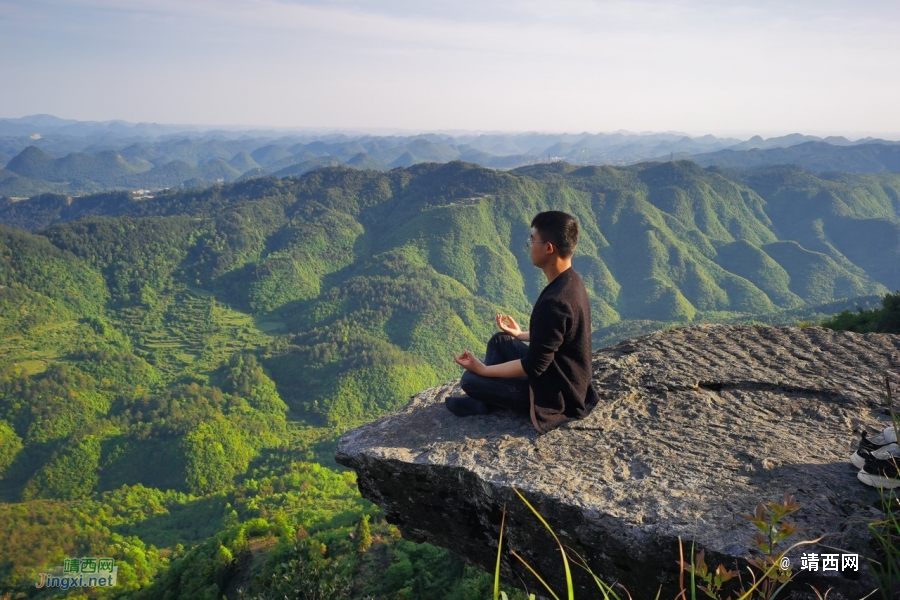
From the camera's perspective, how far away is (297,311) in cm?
12812

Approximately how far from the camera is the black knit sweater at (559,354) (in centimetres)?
473

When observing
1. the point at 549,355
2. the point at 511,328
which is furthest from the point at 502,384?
the point at 549,355

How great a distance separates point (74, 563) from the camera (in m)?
32.4

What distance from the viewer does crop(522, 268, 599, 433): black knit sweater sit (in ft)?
15.5

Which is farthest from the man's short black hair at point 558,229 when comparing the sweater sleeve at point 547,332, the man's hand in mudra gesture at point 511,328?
the man's hand in mudra gesture at point 511,328

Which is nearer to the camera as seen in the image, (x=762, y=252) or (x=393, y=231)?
(x=762, y=252)

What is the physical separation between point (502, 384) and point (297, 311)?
422 ft

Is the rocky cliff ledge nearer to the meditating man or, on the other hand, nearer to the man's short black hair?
the meditating man

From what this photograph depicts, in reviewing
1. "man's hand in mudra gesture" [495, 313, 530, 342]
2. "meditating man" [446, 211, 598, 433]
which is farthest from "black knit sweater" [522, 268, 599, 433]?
"man's hand in mudra gesture" [495, 313, 530, 342]

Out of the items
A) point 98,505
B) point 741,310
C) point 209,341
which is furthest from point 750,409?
point 741,310

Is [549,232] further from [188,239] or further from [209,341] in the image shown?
[188,239]

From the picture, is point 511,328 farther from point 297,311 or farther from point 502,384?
point 297,311

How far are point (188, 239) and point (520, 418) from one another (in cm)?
16083

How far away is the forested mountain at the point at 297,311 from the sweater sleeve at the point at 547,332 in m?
6.54
